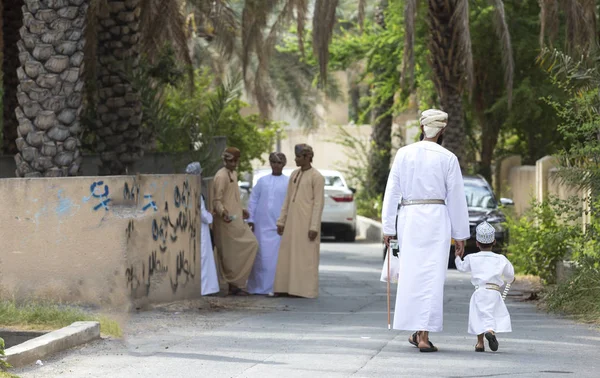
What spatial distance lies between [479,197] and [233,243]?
6.93m

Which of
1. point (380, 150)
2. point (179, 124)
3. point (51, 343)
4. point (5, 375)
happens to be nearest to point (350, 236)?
point (380, 150)

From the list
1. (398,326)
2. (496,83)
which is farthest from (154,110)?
(496,83)

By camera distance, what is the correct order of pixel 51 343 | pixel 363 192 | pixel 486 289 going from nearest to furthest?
pixel 51 343
pixel 486 289
pixel 363 192

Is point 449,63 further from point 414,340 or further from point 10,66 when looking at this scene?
point 414,340

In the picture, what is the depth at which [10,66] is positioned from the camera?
18.0 meters

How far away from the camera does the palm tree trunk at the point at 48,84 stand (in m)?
12.9

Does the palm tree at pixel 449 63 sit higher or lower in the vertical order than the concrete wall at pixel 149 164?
higher

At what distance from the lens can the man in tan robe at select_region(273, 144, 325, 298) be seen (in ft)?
46.4

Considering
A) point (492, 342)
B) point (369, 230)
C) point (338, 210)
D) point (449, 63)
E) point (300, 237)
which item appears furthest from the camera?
point (369, 230)

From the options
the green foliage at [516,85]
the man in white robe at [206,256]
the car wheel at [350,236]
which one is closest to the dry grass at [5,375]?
the man in white robe at [206,256]

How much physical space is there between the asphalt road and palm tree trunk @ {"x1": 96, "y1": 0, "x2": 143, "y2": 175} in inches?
132

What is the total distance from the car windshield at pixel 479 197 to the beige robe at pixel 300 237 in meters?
6.28

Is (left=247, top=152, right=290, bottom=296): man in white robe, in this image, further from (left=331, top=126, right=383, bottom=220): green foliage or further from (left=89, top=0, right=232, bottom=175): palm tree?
(left=331, top=126, right=383, bottom=220): green foliage

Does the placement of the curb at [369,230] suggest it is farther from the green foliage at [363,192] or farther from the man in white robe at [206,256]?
the man in white robe at [206,256]
